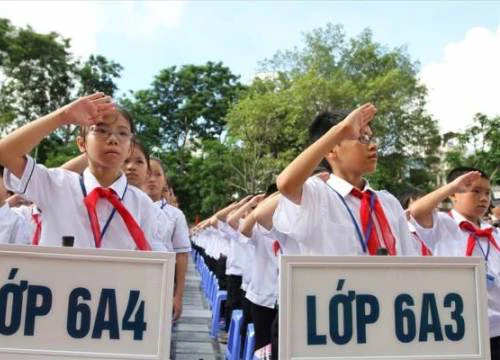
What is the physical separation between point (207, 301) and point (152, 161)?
5672 millimetres

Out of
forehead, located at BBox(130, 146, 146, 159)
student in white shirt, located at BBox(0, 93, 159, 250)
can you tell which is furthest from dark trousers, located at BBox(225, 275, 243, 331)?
student in white shirt, located at BBox(0, 93, 159, 250)

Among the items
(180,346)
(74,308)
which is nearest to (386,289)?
(74,308)

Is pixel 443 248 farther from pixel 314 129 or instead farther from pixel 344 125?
pixel 344 125

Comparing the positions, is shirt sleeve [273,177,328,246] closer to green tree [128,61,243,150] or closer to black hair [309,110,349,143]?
black hair [309,110,349,143]

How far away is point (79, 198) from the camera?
7.31ft

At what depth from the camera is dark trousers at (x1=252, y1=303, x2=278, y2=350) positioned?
3.86m

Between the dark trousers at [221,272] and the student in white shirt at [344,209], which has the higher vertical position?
the dark trousers at [221,272]

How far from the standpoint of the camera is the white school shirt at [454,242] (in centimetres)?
297

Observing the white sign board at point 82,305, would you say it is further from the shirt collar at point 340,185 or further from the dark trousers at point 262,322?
the dark trousers at point 262,322

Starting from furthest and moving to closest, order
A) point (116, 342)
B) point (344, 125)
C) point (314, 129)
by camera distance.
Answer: point (314, 129), point (344, 125), point (116, 342)

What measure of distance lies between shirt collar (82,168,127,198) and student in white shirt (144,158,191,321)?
1181 millimetres

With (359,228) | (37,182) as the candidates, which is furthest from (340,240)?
(37,182)

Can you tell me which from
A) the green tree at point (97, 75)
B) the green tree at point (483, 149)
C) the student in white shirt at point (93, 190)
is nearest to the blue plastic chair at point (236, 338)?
the student in white shirt at point (93, 190)

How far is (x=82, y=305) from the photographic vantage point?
1.64 m
